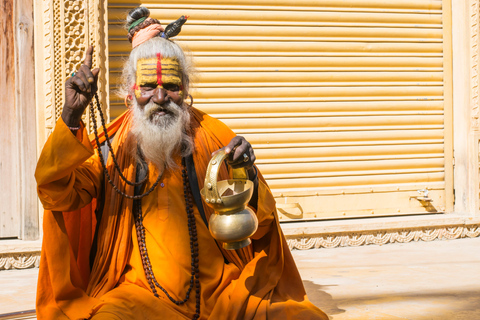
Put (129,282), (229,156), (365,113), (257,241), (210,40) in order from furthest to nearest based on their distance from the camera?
(365,113)
(210,40)
(257,241)
(129,282)
(229,156)

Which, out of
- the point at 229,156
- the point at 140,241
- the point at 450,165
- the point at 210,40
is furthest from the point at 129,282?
the point at 450,165

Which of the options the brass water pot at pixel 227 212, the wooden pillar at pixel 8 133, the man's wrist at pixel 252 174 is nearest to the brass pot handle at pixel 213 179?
the brass water pot at pixel 227 212

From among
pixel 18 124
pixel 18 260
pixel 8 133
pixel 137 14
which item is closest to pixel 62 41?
pixel 18 124

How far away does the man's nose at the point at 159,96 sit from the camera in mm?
3244

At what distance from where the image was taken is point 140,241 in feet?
10.4

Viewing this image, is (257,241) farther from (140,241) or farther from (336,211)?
(336,211)

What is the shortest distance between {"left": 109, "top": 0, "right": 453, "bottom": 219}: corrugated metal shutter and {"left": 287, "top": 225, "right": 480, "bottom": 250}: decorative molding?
1.01 ft

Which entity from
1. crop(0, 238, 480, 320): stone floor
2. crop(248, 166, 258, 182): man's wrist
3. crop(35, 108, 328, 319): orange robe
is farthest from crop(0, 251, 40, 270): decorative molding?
crop(248, 166, 258, 182): man's wrist

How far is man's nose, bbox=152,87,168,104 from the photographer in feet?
10.6

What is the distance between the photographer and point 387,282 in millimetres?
5125

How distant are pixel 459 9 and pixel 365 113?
72.2 inches

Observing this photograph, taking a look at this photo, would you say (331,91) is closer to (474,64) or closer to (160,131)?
(474,64)

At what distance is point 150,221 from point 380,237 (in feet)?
15.2

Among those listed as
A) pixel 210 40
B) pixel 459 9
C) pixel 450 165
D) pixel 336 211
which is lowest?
pixel 336 211
